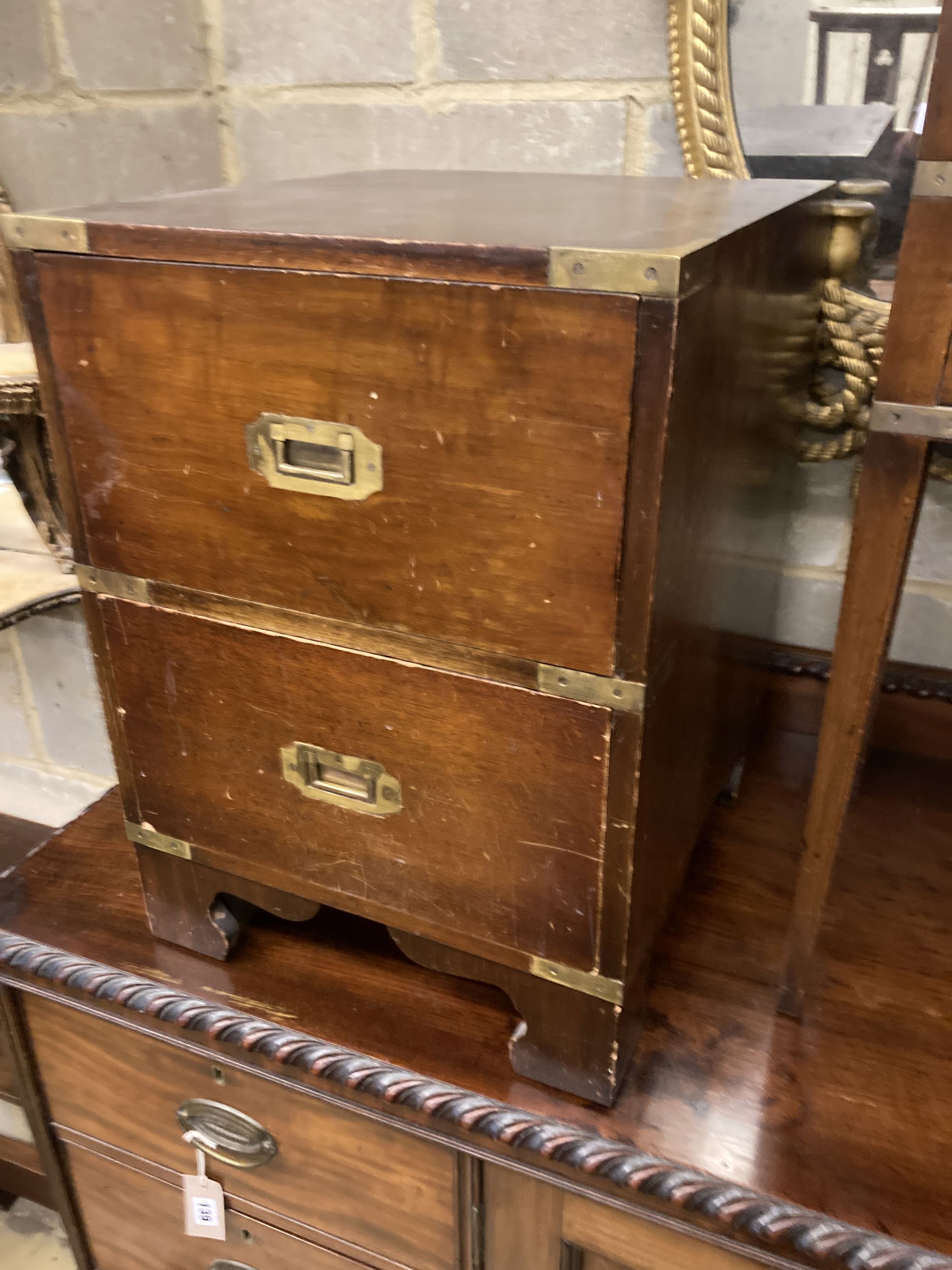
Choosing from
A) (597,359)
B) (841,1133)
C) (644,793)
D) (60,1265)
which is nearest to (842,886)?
(841,1133)

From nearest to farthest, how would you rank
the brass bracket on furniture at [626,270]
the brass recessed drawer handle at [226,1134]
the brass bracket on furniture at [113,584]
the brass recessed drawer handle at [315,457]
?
the brass bracket on furniture at [626,270] → the brass recessed drawer handle at [315,457] → the brass bracket on furniture at [113,584] → the brass recessed drawer handle at [226,1134]

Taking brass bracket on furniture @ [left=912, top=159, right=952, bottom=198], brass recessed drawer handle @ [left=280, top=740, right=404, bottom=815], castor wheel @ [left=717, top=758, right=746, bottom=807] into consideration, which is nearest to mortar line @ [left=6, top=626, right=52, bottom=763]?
brass recessed drawer handle @ [left=280, top=740, right=404, bottom=815]

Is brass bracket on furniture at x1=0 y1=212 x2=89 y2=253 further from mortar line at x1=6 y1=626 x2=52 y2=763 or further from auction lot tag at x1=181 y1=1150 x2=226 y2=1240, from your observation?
mortar line at x1=6 y1=626 x2=52 y2=763

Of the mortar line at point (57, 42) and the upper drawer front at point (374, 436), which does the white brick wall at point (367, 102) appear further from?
the upper drawer front at point (374, 436)

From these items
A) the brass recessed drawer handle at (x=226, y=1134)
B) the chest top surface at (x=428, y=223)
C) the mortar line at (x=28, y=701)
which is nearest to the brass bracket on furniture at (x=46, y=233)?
the chest top surface at (x=428, y=223)

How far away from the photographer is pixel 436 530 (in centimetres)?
57

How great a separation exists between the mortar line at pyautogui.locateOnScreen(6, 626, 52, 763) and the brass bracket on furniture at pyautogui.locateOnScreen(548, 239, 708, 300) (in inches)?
46.0

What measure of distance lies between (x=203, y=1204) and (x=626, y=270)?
840 millimetres

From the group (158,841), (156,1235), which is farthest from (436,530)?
(156,1235)

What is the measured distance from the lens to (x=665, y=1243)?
683 millimetres

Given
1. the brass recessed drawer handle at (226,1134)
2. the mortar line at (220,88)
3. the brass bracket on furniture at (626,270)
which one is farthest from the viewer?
the mortar line at (220,88)

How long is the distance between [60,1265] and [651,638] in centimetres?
126

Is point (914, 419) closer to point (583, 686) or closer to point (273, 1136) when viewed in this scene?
point (583, 686)

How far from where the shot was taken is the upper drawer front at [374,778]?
606 mm
